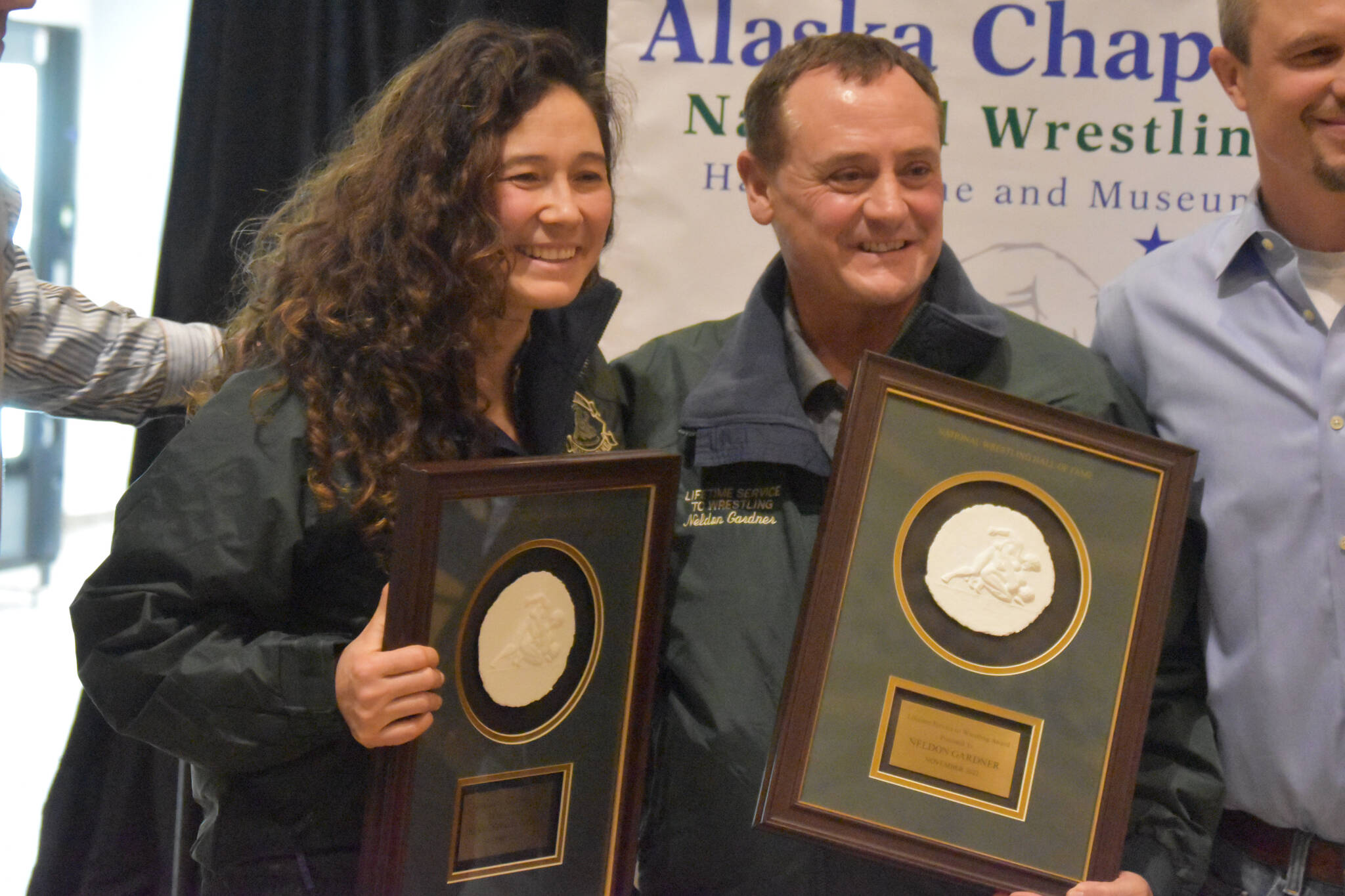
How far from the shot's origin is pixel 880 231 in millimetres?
1824

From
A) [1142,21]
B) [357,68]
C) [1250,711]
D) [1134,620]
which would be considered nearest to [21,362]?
[357,68]

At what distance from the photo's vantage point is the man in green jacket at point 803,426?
1677 mm

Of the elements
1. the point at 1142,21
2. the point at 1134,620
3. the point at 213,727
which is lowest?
the point at 213,727

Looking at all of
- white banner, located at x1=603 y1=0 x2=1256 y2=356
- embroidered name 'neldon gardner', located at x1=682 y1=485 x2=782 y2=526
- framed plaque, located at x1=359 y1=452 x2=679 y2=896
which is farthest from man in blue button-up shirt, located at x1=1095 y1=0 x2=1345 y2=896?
white banner, located at x1=603 y1=0 x2=1256 y2=356

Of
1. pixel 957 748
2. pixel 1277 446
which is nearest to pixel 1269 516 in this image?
pixel 1277 446

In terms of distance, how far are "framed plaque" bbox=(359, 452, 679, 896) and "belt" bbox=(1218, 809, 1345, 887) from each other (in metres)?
0.84

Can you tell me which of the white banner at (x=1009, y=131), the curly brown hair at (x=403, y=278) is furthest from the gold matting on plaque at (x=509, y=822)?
the white banner at (x=1009, y=131)

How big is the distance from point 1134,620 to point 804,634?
39 centimetres

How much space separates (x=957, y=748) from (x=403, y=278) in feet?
3.11

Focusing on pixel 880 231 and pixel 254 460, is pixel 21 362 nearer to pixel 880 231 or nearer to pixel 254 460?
pixel 254 460

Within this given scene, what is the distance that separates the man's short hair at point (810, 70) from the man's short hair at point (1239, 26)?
0.41 meters

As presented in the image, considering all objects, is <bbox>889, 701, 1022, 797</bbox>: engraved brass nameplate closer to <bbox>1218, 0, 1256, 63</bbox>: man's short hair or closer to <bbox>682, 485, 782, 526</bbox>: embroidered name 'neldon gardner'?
<bbox>682, 485, 782, 526</bbox>: embroidered name 'neldon gardner'

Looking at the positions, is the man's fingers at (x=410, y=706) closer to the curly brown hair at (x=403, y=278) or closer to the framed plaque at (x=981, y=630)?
the curly brown hair at (x=403, y=278)

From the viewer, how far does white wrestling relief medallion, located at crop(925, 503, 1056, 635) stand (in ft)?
4.85
